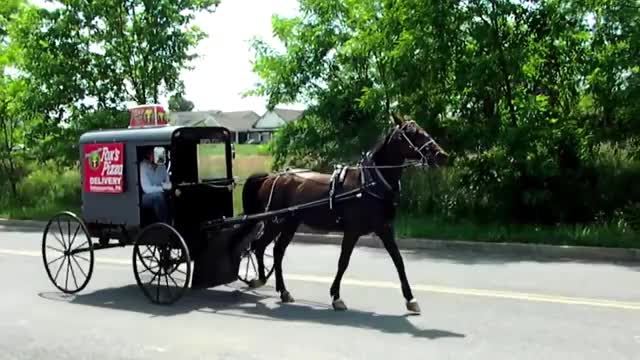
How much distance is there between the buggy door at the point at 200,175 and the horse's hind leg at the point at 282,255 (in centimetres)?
100

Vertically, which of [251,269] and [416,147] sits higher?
[416,147]

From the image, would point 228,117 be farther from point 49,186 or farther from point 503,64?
point 503,64

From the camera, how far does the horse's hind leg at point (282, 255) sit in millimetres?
9547

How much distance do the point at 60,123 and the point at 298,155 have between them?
26.8 ft

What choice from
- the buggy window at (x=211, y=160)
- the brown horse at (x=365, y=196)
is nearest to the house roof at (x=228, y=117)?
the buggy window at (x=211, y=160)

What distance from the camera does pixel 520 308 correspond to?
8766mm

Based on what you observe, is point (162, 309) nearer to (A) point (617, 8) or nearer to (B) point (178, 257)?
(B) point (178, 257)

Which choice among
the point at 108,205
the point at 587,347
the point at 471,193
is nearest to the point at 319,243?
the point at 471,193

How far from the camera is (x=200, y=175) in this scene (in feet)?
34.3

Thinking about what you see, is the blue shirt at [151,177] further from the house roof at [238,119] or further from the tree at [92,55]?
the house roof at [238,119]

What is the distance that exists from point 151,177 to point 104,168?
71cm

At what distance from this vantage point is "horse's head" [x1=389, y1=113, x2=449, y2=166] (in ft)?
27.9

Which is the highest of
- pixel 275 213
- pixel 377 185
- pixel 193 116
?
pixel 193 116

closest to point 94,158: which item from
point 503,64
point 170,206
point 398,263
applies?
point 170,206
